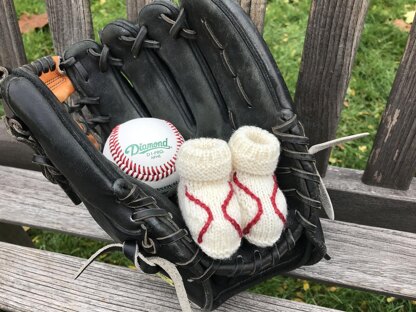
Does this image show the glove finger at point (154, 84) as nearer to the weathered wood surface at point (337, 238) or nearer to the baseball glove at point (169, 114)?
the baseball glove at point (169, 114)

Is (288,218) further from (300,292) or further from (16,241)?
(16,241)

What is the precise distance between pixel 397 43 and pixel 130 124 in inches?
74.2

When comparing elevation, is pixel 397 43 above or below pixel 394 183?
above

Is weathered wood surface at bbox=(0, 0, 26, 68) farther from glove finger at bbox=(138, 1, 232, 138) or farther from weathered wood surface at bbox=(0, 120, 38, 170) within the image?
glove finger at bbox=(138, 1, 232, 138)

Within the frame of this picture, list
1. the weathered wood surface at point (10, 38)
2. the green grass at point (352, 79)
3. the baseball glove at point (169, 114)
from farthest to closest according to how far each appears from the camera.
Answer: the green grass at point (352, 79) < the weathered wood surface at point (10, 38) < the baseball glove at point (169, 114)

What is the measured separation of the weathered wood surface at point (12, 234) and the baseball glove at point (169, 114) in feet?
1.60

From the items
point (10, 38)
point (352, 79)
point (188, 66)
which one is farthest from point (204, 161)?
point (352, 79)

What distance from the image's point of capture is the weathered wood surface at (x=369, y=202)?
152 centimetres

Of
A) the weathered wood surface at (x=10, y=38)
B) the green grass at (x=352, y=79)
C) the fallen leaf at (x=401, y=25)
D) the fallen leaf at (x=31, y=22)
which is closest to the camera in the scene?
the weathered wood surface at (x=10, y=38)

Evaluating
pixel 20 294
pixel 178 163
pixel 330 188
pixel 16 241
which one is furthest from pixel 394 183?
pixel 16 241

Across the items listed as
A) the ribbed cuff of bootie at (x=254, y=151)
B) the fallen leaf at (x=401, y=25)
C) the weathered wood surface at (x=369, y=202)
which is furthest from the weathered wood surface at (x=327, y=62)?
the fallen leaf at (x=401, y=25)

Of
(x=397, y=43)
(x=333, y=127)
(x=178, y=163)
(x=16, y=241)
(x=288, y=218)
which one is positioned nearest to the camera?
(x=178, y=163)

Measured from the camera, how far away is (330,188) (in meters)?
1.54

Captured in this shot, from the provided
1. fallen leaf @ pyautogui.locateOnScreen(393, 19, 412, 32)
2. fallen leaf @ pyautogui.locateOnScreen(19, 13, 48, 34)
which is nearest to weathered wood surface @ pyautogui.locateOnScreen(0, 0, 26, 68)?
fallen leaf @ pyautogui.locateOnScreen(19, 13, 48, 34)
